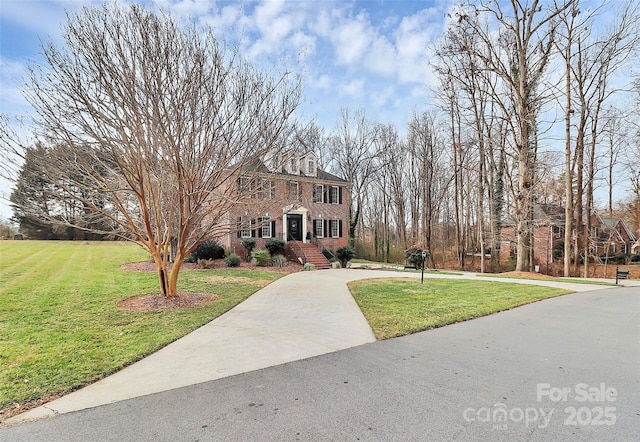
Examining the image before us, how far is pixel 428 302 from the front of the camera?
7801 millimetres

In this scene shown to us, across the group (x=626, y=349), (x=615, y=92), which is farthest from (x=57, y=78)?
(x=615, y=92)

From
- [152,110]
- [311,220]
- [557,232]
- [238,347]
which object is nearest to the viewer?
[238,347]

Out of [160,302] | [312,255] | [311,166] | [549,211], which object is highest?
[311,166]

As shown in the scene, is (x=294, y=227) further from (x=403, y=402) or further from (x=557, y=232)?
(x=557, y=232)

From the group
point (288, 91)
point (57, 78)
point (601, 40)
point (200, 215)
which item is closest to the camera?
point (57, 78)

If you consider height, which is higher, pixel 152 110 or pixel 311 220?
pixel 152 110

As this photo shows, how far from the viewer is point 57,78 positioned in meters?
5.64

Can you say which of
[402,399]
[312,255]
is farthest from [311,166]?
[402,399]

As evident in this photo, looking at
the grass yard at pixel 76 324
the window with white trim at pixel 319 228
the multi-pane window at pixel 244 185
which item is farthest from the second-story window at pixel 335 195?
the multi-pane window at pixel 244 185

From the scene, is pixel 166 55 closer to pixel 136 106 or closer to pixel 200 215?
pixel 136 106

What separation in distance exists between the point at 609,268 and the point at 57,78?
29.8 metres

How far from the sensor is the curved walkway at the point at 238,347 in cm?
322

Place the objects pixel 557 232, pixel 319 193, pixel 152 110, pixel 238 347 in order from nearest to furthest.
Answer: pixel 238 347 → pixel 152 110 → pixel 319 193 → pixel 557 232

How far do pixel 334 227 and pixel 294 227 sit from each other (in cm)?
322
